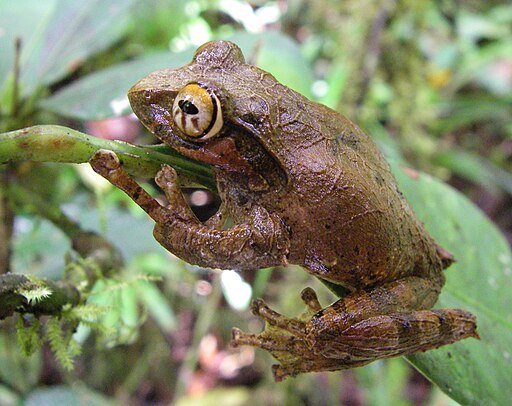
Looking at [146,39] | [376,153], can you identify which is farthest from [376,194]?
[146,39]

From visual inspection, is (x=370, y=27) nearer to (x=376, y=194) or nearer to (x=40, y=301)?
(x=376, y=194)

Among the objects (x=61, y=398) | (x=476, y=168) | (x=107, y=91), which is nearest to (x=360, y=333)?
(x=107, y=91)

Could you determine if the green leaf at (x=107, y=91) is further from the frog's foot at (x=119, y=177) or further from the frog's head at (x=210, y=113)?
the frog's foot at (x=119, y=177)

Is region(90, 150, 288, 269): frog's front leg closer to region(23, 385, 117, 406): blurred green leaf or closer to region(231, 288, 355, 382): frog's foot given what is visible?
region(231, 288, 355, 382): frog's foot

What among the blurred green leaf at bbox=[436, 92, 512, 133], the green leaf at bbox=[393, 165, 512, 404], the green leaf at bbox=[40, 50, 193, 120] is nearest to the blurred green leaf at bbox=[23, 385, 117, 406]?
the green leaf at bbox=[40, 50, 193, 120]

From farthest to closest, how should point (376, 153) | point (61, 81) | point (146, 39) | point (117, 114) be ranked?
point (146, 39) < point (61, 81) < point (117, 114) < point (376, 153)

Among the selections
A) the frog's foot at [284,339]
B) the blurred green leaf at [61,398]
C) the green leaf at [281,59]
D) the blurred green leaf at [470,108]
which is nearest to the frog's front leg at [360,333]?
the frog's foot at [284,339]

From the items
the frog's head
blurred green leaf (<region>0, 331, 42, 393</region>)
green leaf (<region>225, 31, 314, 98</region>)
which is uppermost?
green leaf (<region>225, 31, 314, 98</region>)
